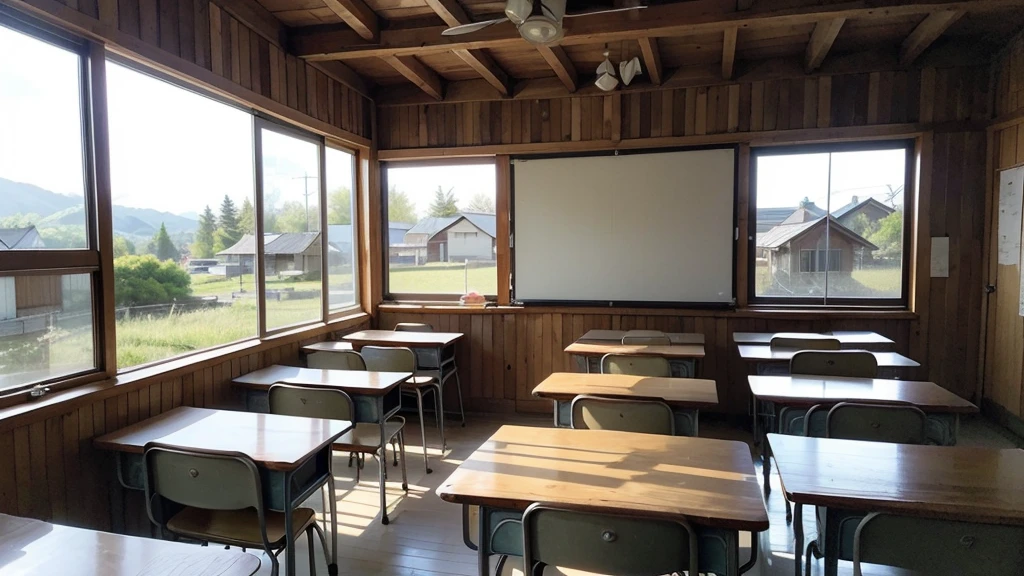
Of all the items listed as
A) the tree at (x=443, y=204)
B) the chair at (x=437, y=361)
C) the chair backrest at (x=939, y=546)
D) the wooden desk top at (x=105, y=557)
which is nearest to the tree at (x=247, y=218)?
the chair at (x=437, y=361)

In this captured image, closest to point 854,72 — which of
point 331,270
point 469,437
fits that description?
point 469,437

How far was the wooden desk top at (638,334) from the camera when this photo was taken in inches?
172

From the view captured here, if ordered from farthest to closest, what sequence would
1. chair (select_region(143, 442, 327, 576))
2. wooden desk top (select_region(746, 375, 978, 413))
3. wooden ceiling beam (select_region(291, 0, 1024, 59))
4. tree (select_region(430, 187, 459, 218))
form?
tree (select_region(430, 187, 459, 218)), wooden ceiling beam (select_region(291, 0, 1024, 59)), wooden desk top (select_region(746, 375, 978, 413)), chair (select_region(143, 442, 327, 576))

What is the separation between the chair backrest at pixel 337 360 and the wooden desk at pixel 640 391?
1390 mm

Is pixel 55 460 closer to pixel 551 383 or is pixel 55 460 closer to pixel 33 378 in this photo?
pixel 33 378

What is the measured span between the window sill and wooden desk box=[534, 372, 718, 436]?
1.95 meters

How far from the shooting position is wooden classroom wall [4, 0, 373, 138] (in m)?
2.59

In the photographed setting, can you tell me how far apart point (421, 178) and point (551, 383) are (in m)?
3.16

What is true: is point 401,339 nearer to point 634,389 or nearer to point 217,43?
point 634,389

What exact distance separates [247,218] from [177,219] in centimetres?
60

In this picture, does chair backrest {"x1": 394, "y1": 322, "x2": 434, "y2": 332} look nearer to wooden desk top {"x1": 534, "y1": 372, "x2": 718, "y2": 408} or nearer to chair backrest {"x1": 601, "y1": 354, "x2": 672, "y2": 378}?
chair backrest {"x1": 601, "y1": 354, "x2": 672, "y2": 378}

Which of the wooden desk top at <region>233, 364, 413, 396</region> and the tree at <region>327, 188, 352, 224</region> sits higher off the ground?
the tree at <region>327, 188, 352, 224</region>

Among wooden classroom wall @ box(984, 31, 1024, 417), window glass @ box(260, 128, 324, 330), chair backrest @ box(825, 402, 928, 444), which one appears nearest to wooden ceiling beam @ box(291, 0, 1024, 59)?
wooden classroom wall @ box(984, 31, 1024, 417)

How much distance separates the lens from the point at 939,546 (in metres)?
1.50
